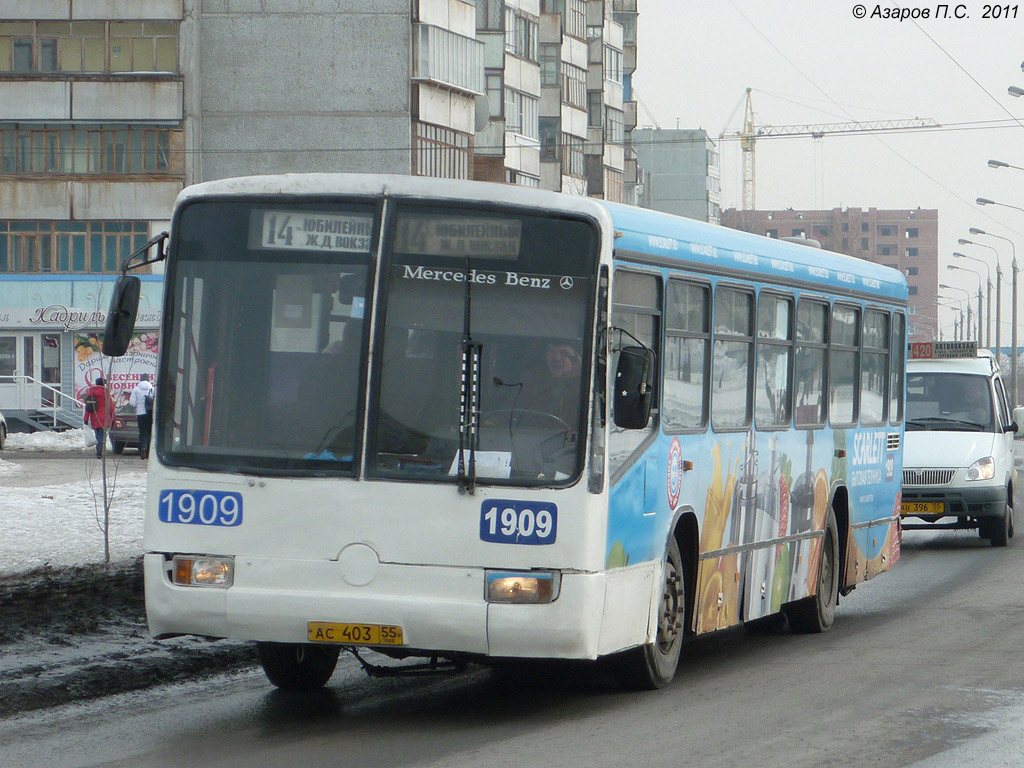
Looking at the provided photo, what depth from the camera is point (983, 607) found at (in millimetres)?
13711

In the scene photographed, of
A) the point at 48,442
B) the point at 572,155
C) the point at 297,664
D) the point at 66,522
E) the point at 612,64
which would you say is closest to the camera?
the point at 297,664

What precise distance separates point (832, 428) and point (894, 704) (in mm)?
3676

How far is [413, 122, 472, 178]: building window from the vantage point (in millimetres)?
52281

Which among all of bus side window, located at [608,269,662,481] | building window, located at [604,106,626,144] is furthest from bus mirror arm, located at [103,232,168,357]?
building window, located at [604,106,626,144]

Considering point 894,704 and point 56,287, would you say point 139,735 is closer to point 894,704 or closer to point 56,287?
point 894,704

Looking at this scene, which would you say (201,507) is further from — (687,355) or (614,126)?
(614,126)

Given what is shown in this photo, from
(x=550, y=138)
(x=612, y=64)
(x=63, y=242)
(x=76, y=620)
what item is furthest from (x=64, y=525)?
(x=612, y=64)

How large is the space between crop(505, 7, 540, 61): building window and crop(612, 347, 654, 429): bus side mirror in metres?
54.2

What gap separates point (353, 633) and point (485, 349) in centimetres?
139

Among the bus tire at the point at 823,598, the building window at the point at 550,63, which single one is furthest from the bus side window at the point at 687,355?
the building window at the point at 550,63

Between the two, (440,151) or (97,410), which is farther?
(440,151)

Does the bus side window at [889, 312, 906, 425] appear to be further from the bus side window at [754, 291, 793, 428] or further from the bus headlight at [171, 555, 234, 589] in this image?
the bus headlight at [171, 555, 234, 589]

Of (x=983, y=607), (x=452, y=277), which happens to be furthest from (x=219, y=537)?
(x=983, y=607)

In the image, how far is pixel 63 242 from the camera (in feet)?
174
